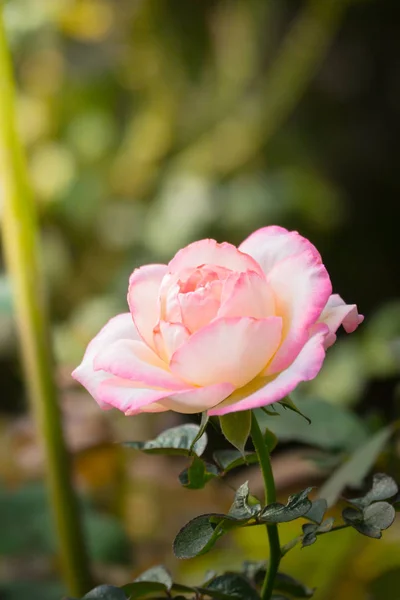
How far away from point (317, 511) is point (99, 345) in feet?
0.31

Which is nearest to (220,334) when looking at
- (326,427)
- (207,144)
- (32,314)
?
(326,427)

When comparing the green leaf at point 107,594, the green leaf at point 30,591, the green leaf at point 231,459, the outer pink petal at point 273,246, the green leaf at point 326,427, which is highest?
the outer pink petal at point 273,246

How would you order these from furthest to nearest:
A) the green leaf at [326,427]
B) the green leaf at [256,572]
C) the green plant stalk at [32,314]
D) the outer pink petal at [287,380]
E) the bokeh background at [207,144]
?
the bokeh background at [207,144] < the green plant stalk at [32,314] < the green leaf at [326,427] < the green leaf at [256,572] < the outer pink petal at [287,380]

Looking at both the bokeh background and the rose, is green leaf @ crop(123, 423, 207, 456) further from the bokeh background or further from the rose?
the bokeh background

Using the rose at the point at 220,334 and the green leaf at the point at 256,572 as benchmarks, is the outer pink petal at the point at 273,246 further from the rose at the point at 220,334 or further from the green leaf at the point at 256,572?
the green leaf at the point at 256,572

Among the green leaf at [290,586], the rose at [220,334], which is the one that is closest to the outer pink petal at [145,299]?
the rose at [220,334]

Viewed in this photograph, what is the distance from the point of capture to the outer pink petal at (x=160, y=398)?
22 cm

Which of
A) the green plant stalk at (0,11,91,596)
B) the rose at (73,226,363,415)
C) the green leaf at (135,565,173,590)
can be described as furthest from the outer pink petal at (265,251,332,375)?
the green plant stalk at (0,11,91,596)

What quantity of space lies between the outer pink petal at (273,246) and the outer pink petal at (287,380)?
4 cm

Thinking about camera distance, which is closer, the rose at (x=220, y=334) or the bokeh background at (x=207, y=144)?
the rose at (x=220, y=334)

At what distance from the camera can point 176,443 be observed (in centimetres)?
30

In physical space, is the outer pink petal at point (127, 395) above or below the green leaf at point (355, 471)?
above

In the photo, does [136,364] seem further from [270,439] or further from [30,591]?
[30,591]

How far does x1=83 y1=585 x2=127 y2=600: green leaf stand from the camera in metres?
0.26
